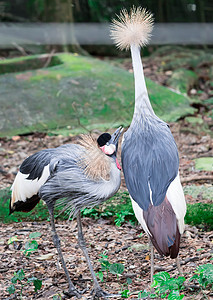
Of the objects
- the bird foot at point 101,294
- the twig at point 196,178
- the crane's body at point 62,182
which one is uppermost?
→ the crane's body at point 62,182

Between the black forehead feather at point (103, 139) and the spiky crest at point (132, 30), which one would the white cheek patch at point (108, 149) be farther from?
the spiky crest at point (132, 30)

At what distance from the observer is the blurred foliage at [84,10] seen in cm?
816

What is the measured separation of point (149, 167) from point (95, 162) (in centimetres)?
31

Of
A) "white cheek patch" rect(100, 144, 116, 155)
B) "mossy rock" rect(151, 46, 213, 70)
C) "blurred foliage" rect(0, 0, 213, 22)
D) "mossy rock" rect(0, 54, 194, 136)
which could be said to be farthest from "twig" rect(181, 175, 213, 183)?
"mossy rock" rect(151, 46, 213, 70)

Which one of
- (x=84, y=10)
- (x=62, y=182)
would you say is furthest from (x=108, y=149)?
(x=84, y=10)

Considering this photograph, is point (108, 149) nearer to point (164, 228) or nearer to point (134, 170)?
point (134, 170)

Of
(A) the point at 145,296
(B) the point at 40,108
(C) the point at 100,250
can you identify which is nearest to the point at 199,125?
(B) the point at 40,108

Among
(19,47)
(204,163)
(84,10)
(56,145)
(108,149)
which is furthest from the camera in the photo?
(84,10)

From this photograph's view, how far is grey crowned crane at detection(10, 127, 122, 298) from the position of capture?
2812 mm

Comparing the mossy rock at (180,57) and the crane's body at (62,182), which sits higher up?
the mossy rock at (180,57)

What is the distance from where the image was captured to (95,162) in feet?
9.18

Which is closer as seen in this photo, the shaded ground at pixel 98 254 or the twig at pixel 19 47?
the shaded ground at pixel 98 254

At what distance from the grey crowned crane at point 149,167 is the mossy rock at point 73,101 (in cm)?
300

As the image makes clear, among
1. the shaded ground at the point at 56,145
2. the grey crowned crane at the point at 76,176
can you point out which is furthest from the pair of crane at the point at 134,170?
the shaded ground at the point at 56,145
